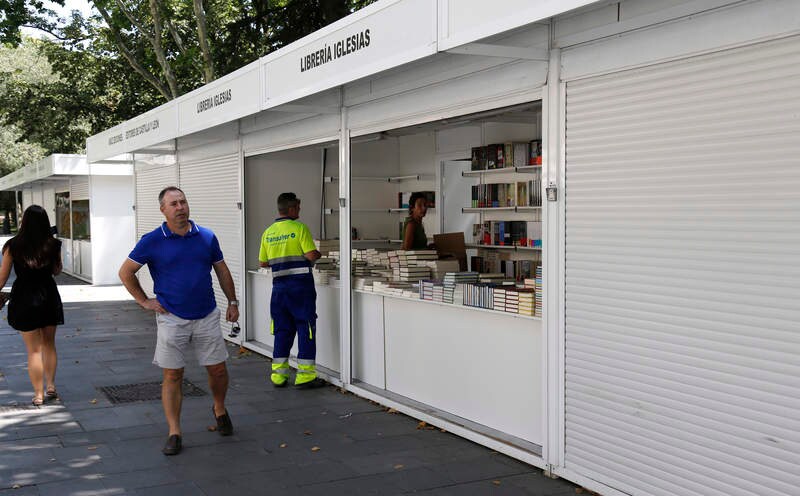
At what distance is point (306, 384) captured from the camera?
7938 millimetres

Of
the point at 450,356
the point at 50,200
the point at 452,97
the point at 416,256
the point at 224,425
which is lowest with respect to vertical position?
the point at 224,425

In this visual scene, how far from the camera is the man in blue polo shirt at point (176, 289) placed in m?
5.75

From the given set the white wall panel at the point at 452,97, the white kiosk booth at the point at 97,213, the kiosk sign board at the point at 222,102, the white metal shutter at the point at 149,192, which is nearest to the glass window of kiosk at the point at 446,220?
the white wall panel at the point at 452,97

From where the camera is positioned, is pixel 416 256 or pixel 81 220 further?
pixel 81 220

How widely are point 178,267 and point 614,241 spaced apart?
2.96 meters

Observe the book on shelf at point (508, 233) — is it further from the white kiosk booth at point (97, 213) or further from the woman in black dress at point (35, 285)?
the white kiosk booth at point (97, 213)

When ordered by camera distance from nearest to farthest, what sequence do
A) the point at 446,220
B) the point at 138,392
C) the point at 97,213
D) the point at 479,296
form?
the point at 479,296 → the point at 138,392 → the point at 446,220 → the point at 97,213

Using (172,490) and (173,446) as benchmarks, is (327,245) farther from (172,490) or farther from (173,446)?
(172,490)

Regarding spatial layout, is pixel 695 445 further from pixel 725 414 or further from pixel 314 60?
pixel 314 60

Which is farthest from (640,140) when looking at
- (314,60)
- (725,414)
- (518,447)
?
(314,60)

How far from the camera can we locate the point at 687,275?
4316 mm

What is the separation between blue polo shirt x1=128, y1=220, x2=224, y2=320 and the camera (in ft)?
18.9

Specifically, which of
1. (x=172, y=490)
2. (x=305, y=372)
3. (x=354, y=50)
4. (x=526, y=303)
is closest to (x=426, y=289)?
(x=526, y=303)

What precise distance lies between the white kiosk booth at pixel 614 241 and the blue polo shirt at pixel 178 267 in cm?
164
